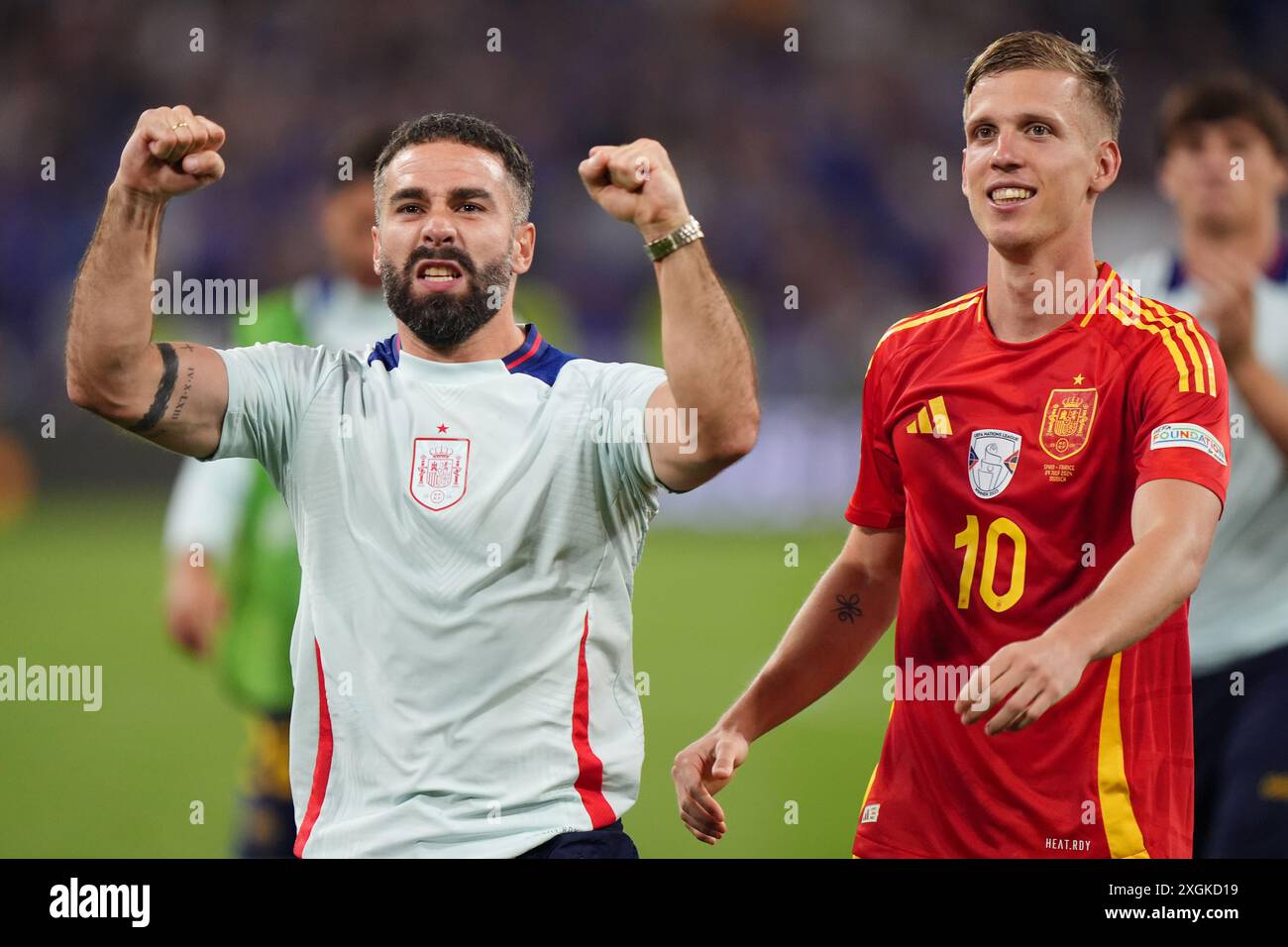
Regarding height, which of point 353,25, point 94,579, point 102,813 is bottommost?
point 102,813

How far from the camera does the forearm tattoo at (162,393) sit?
3.02m

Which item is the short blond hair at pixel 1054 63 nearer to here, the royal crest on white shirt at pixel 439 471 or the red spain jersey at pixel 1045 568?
the red spain jersey at pixel 1045 568

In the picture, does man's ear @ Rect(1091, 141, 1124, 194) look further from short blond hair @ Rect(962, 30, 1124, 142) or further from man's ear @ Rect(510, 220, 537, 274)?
man's ear @ Rect(510, 220, 537, 274)

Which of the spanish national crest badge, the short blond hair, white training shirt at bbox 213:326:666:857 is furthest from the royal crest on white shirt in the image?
the short blond hair

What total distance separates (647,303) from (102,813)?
25.4 ft

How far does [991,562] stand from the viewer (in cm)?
316

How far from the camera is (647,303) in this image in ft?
45.1

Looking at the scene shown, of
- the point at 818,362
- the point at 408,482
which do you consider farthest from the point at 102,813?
the point at 818,362

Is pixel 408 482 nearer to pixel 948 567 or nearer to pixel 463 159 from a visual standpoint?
pixel 463 159

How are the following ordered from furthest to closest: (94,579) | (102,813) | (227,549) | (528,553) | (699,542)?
1. (699,542)
2. (94,579)
3. (102,813)
4. (227,549)
5. (528,553)

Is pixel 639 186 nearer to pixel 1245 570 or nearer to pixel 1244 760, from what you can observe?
pixel 1245 570

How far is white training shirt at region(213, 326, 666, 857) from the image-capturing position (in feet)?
9.53

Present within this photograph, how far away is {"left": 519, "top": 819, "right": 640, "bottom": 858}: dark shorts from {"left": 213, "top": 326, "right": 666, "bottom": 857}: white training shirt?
0.02 meters

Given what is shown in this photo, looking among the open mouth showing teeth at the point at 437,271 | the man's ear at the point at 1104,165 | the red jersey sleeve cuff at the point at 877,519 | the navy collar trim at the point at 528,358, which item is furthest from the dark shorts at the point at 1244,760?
the open mouth showing teeth at the point at 437,271
